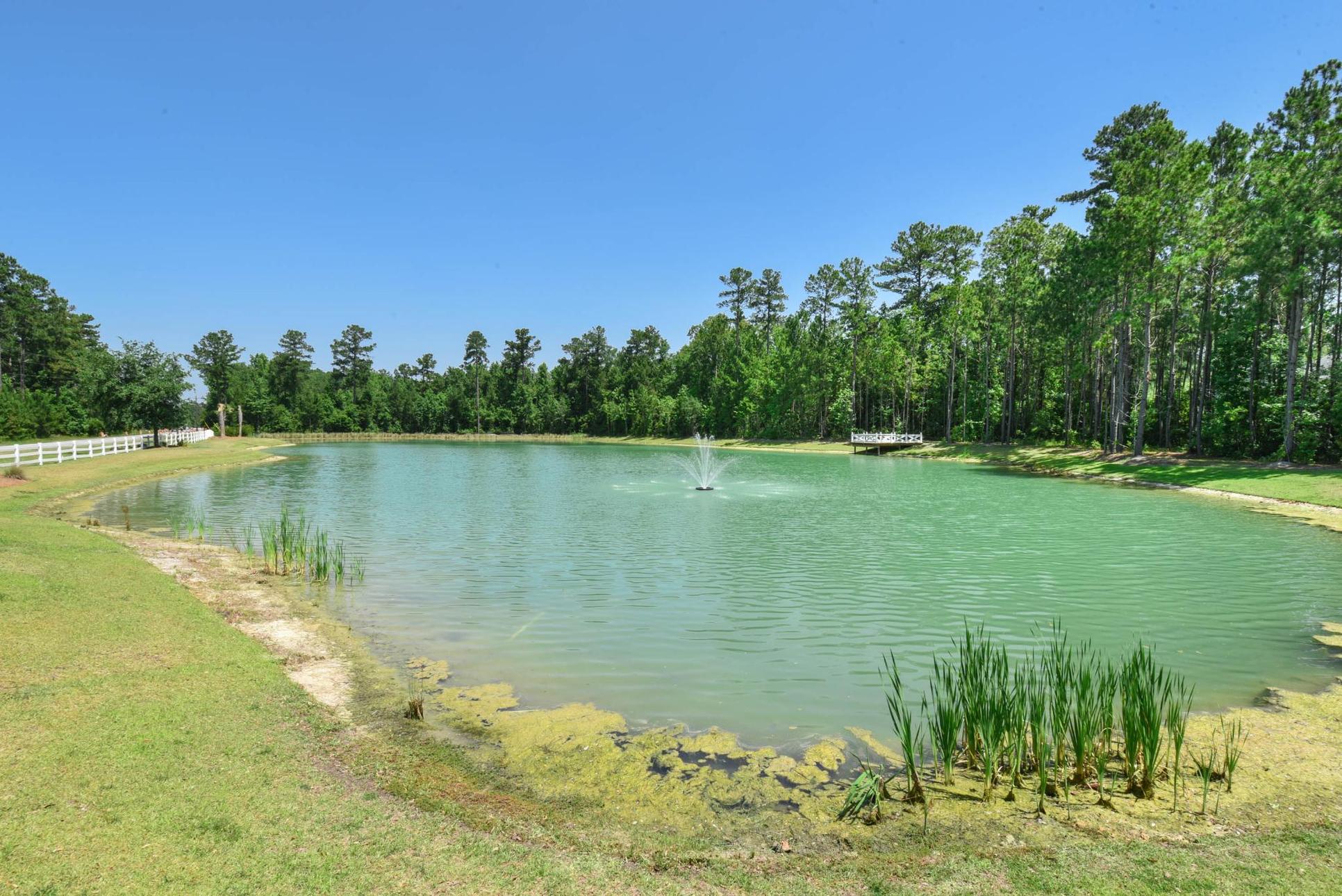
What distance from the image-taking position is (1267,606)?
13.6m

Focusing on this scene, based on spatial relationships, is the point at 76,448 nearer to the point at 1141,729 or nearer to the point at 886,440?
the point at 1141,729

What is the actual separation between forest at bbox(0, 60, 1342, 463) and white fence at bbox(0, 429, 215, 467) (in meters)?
2.28

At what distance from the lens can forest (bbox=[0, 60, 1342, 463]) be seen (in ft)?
128

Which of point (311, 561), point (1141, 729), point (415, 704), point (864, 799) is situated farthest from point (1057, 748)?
point (311, 561)

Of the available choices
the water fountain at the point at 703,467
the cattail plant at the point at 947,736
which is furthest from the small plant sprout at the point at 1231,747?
the water fountain at the point at 703,467

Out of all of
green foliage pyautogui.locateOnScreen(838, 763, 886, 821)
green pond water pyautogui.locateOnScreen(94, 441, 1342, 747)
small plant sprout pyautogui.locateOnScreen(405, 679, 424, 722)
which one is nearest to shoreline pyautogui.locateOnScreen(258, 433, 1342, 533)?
green pond water pyautogui.locateOnScreen(94, 441, 1342, 747)

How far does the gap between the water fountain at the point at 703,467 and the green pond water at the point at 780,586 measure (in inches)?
207

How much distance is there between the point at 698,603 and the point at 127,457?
44064 millimetres

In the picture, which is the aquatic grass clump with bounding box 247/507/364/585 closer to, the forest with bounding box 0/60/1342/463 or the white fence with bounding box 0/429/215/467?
the white fence with bounding box 0/429/215/467

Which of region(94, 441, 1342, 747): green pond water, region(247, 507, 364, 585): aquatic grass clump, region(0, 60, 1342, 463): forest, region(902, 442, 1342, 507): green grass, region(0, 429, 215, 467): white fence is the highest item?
region(0, 60, 1342, 463): forest

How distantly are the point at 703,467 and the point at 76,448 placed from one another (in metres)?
39.4

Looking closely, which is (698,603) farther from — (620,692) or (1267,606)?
(1267,606)

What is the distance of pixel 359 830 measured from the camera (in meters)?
5.23

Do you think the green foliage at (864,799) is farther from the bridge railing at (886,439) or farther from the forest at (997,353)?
the bridge railing at (886,439)
